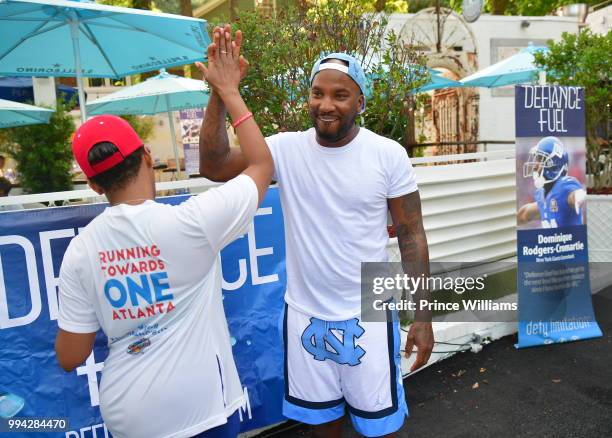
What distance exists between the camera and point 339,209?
7.70 feet

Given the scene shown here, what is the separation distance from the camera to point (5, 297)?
2.83 metres

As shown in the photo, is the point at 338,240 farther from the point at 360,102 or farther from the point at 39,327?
the point at 39,327

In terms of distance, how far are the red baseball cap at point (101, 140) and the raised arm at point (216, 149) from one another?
406 mm

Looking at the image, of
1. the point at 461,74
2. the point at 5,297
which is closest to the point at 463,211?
the point at 5,297

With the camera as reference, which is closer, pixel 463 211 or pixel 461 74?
pixel 463 211

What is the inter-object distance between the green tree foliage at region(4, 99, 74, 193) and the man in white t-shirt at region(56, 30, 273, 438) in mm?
10130

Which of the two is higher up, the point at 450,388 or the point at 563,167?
the point at 563,167

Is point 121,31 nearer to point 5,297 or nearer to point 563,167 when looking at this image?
point 5,297

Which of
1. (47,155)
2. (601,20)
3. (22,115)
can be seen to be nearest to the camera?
(22,115)

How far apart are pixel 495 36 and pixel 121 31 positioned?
13.5 m

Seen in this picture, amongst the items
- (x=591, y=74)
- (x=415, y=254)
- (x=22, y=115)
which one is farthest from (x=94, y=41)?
(x=591, y=74)

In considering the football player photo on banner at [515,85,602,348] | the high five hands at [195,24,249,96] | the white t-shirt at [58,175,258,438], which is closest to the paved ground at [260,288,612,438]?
the football player photo on banner at [515,85,602,348]

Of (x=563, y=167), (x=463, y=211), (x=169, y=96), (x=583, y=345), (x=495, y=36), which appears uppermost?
(x=495, y=36)

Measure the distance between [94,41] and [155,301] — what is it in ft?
18.7
